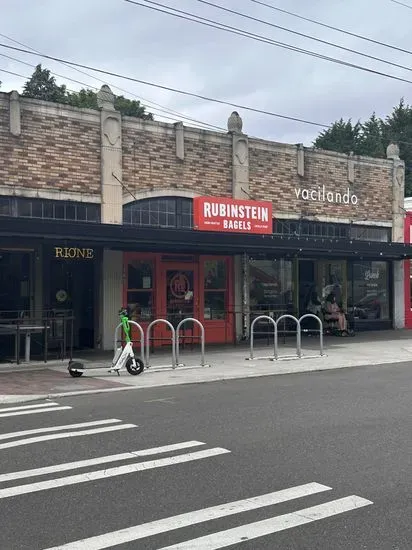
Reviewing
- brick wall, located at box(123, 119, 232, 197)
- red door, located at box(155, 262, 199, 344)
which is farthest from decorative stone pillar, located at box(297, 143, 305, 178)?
red door, located at box(155, 262, 199, 344)

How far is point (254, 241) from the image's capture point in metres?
16.2

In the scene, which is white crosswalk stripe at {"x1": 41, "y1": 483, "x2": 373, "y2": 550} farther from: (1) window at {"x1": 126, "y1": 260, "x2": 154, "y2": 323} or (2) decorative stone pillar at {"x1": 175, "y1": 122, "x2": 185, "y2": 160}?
(2) decorative stone pillar at {"x1": 175, "y1": 122, "x2": 185, "y2": 160}

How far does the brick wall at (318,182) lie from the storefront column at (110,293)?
516 centimetres

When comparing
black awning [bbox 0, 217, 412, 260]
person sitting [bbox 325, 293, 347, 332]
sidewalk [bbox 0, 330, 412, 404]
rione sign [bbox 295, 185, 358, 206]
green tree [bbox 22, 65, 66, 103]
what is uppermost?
green tree [bbox 22, 65, 66, 103]

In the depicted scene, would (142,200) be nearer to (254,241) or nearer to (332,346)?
(254,241)

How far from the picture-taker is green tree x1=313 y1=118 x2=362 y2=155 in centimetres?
5884

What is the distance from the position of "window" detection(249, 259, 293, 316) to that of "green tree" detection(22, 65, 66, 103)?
132 feet

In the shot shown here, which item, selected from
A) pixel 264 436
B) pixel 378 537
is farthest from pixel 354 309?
pixel 378 537

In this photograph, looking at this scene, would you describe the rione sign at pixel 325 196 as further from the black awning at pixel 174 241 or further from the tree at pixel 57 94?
the tree at pixel 57 94

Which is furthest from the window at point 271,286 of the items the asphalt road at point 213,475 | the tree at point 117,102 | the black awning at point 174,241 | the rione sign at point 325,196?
the tree at point 117,102

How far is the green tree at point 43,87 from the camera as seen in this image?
55156 mm

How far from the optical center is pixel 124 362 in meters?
12.1

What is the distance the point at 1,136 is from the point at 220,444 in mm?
10696

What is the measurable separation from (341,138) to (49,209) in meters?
48.2
